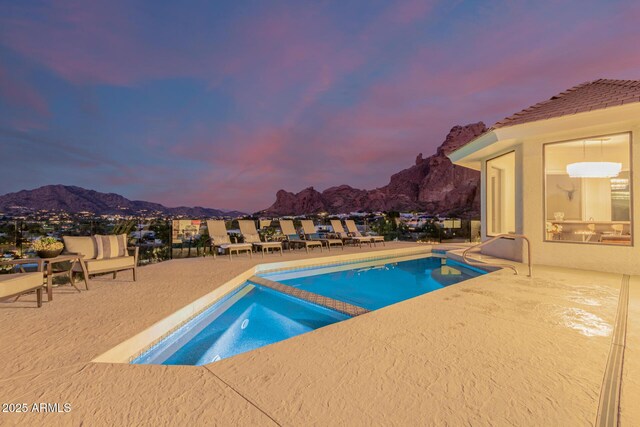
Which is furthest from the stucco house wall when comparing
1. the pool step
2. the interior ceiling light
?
the pool step

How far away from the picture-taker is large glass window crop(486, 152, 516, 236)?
955 cm

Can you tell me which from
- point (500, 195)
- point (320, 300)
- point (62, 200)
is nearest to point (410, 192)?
point (500, 195)

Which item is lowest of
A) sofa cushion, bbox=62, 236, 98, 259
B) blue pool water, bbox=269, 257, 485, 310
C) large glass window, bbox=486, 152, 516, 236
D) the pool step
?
blue pool water, bbox=269, 257, 485, 310

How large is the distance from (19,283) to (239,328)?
2.46 meters

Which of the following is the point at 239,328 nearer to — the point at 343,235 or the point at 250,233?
the point at 250,233

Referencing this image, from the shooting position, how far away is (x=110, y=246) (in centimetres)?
521

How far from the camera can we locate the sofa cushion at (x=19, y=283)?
10.3ft

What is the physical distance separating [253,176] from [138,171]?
9828mm

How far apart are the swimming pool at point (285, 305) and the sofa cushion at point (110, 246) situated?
210 cm

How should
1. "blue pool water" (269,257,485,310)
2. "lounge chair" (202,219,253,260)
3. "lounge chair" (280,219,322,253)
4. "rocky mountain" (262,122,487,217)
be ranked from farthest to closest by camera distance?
"rocky mountain" (262,122,487,217) < "lounge chair" (280,219,322,253) < "lounge chair" (202,219,253,260) < "blue pool water" (269,257,485,310)

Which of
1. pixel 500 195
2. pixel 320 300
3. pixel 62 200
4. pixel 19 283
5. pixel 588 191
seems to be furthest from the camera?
pixel 62 200

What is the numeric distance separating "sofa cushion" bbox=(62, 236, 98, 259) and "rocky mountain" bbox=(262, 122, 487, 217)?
3123 cm

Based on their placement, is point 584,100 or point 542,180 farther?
point 542,180

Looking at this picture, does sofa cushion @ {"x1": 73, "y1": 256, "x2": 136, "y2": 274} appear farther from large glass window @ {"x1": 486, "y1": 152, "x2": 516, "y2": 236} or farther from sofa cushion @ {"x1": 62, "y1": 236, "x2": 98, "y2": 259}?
large glass window @ {"x1": 486, "y1": 152, "x2": 516, "y2": 236}
